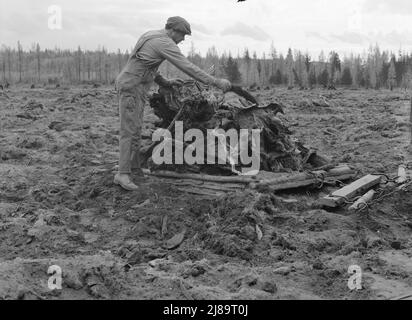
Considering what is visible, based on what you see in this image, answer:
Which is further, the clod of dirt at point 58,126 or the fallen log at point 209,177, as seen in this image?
the clod of dirt at point 58,126

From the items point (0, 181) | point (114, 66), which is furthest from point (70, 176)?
point (114, 66)

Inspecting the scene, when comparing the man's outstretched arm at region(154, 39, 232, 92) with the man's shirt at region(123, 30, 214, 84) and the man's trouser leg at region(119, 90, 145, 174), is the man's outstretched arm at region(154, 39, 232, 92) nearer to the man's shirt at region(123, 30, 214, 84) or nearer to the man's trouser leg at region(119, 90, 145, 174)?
the man's shirt at region(123, 30, 214, 84)

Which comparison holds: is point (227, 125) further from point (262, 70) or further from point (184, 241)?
point (262, 70)

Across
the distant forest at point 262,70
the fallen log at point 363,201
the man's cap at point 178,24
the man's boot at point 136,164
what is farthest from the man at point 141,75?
the distant forest at point 262,70

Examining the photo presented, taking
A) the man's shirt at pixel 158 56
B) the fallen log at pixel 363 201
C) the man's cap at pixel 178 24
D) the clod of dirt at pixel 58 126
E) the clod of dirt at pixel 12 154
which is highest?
the man's cap at pixel 178 24

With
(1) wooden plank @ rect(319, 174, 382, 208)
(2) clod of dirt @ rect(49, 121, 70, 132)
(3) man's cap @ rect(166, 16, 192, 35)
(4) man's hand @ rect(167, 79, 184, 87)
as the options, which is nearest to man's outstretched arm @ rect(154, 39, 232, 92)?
(3) man's cap @ rect(166, 16, 192, 35)

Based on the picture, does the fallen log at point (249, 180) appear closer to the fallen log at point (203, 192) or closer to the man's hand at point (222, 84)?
the fallen log at point (203, 192)

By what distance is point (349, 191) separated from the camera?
6.73 m

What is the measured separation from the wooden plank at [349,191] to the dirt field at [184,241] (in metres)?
0.14

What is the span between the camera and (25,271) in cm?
427

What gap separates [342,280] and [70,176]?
5.12 m

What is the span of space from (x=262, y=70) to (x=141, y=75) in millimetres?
72147

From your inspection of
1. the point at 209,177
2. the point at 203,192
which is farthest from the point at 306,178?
the point at 203,192

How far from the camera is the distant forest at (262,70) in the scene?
61.6 metres
